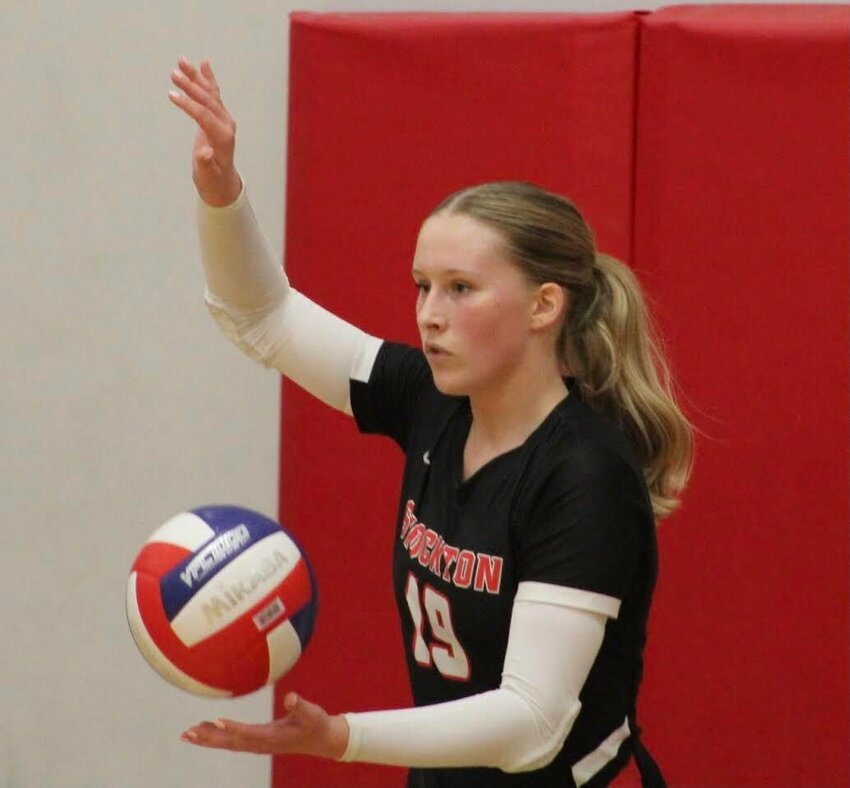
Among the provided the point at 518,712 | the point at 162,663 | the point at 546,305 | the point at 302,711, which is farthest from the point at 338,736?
the point at 546,305

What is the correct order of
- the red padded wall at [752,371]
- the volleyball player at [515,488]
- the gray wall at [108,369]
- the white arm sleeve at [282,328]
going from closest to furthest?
the volleyball player at [515,488] < the white arm sleeve at [282,328] < the red padded wall at [752,371] < the gray wall at [108,369]

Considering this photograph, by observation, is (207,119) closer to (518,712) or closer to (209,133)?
(209,133)

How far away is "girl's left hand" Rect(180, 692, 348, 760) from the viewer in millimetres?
1339

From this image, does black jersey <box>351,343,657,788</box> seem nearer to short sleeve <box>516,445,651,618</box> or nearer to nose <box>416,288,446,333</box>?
short sleeve <box>516,445,651,618</box>

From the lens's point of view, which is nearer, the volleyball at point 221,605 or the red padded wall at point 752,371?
the volleyball at point 221,605

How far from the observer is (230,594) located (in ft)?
5.14

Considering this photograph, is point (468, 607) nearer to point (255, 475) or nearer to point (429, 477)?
point (429, 477)

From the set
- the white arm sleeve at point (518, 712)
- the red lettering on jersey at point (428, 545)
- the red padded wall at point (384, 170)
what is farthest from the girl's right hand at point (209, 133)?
the red padded wall at point (384, 170)

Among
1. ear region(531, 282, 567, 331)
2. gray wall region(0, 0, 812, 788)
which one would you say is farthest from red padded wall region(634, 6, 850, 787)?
ear region(531, 282, 567, 331)

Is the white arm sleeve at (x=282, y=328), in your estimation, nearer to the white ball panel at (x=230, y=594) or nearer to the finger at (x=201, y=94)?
the finger at (x=201, y=94)

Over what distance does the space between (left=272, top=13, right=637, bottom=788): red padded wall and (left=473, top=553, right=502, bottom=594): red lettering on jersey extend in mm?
1079

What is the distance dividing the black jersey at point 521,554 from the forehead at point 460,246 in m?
0.19

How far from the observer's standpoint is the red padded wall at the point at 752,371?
2.51 meters

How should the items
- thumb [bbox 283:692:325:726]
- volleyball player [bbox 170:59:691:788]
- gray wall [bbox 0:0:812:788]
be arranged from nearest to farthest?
thumb [bbox 283:692:325:726] → volleyball player [bbox 170:59:691:788] → gray wall [bbox 0:0:812:788]
